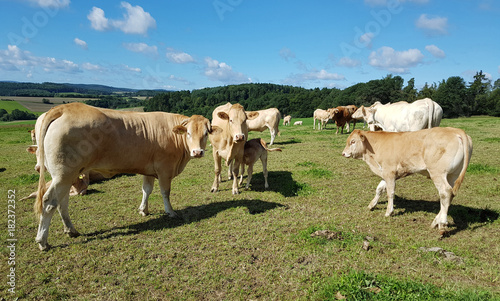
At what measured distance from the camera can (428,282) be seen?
151 inches

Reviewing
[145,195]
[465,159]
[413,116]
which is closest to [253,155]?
[145,195]

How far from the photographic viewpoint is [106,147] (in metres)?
5.45

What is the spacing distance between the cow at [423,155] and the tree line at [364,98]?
5792 centimetres

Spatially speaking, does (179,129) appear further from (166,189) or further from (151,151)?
(166,189)

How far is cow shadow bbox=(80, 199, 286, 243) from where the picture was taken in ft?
18.9

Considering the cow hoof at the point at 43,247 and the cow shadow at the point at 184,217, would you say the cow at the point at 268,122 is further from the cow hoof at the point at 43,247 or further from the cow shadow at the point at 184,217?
the cow hoof at the point at 43,247

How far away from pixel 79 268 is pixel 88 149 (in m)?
2.02

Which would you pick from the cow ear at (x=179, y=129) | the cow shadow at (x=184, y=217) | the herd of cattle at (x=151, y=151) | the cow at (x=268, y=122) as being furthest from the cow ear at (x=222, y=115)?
the cow at (x=268, y=122)

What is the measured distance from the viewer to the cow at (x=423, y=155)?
5.39 m

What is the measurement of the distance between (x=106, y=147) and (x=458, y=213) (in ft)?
25.0

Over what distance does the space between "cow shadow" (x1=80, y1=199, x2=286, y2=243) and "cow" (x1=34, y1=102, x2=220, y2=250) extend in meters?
0.29

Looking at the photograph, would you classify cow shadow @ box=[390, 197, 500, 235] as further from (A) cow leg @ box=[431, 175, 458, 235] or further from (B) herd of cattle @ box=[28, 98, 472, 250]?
(B) herd of cattle @ box=[28, 98, 472, 250]

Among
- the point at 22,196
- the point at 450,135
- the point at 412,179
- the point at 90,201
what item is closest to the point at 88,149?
the point at 90,201

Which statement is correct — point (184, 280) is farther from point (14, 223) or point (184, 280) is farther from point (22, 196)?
point (22, 196)
